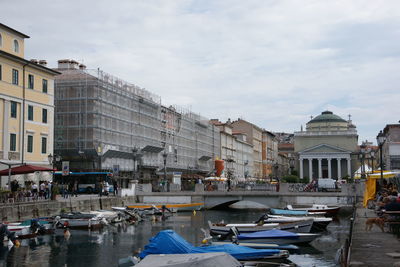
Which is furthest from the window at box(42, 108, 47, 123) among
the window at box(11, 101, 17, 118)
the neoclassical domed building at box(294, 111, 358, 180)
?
the neoclassical domed building at box(294, 111, 358, 180)

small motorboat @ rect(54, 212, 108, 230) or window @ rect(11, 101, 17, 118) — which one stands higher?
window @ rect(11, 101, 17, 118)

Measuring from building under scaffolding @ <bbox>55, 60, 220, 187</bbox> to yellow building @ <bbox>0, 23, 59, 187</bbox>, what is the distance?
26.7ft

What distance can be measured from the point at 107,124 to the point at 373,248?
52.6m

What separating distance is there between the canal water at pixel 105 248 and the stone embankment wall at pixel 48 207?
12.3 feet

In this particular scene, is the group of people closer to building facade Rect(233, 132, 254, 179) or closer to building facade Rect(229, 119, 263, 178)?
building facade Rect(233, 132, 254, 179)

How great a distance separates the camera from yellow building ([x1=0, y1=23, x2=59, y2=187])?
48906mm

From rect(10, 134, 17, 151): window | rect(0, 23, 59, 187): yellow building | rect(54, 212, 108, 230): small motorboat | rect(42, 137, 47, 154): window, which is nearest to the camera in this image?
rect(54, 212, 108, 230): small motorboat

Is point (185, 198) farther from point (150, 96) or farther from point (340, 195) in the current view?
point (150, 96)

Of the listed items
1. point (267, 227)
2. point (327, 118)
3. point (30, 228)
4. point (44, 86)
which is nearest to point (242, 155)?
point (327, 118)

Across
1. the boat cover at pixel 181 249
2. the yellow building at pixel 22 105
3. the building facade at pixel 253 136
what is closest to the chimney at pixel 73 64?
the yellow building at pixel 22 105

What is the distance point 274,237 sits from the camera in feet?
90.6

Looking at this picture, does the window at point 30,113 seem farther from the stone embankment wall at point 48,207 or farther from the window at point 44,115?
the stone embankment wall at point 48,207

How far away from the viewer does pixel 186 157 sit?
100312mm

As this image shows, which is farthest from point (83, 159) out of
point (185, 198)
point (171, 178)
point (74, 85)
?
point (171, 178)
